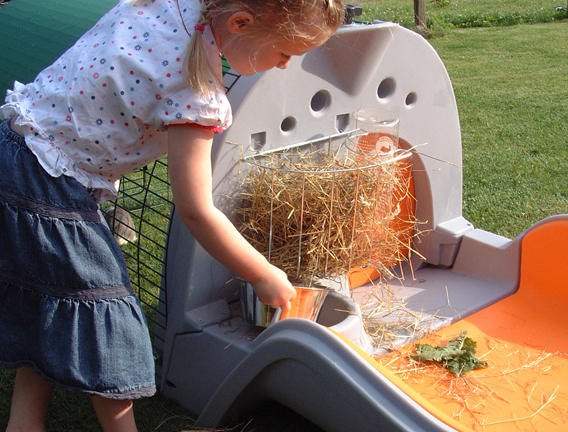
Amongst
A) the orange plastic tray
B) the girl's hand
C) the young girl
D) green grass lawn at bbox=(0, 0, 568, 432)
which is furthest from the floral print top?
green grass lawn at bbox=(0, 0, 568, 432)

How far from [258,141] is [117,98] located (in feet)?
1.64

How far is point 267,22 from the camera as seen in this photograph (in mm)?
1050

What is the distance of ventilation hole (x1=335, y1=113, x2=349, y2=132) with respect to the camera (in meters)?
1.72

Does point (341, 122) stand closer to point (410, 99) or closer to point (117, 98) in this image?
point (410, 99)

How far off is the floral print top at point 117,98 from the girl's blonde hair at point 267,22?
0.09ft

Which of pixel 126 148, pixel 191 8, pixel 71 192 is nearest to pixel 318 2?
pixel 191 8

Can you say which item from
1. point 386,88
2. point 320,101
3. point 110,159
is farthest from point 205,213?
point 386,88

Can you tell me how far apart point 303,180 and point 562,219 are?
788 millimetres

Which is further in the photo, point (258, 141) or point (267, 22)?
point (258, 141)

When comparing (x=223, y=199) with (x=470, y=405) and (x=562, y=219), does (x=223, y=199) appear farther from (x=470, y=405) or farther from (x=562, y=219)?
(x=562, y=219)

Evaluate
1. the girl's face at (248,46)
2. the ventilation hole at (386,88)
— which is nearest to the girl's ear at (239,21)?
the girl's face at (248,46)

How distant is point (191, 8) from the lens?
3.68 ft

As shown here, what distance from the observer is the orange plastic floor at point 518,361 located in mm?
1409

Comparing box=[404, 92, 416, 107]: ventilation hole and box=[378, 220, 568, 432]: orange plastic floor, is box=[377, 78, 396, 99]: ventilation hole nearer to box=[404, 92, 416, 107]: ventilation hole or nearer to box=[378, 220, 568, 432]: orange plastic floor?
box=[404, 92, 416, 107]: ventilation hole
